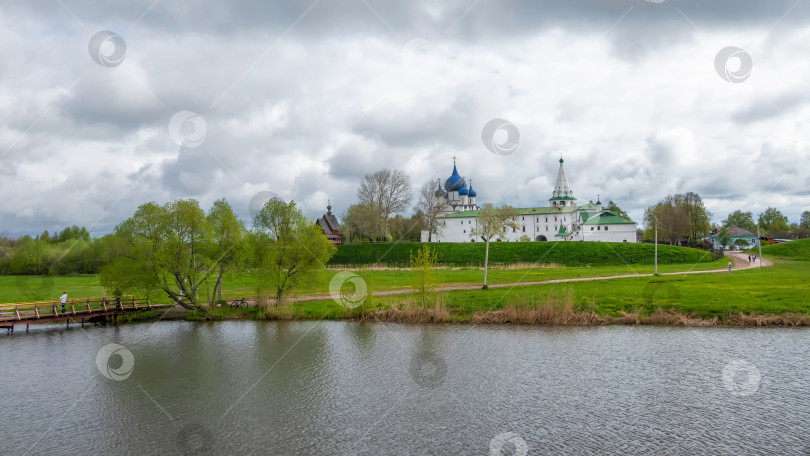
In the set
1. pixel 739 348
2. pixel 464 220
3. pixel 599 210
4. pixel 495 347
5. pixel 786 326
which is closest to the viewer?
pixel 739 348

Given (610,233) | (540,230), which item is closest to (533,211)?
(540,230)

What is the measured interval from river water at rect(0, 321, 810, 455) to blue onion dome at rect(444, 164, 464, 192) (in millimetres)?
110413

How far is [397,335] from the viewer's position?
30.4m

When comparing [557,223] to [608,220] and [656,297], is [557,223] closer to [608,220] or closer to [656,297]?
[608,220]

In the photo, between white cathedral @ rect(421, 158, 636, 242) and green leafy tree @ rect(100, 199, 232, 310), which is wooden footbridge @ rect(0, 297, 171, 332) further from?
white cathedral @ rect(421, 158, 636, 242)

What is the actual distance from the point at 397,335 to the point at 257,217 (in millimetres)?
17647

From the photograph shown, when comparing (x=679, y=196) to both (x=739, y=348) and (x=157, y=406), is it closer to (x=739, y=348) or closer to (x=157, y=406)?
(x=739, y=348)

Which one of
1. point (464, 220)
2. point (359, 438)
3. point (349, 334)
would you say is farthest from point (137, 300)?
point (464, 220)

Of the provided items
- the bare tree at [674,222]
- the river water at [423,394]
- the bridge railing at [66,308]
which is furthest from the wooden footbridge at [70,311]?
the bare tree at [674,222]

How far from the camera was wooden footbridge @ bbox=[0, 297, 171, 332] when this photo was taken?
3550cm

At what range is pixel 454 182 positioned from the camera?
5507 inches

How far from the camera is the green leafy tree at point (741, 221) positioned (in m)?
130

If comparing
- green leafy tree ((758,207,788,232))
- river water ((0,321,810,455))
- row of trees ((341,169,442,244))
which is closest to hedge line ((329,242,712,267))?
row of trees ((341,169,442,244))

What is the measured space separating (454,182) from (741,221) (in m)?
76.6
